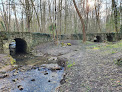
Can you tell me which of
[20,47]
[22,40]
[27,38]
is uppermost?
[27,38]

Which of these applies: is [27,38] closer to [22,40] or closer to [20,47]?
[22,40]

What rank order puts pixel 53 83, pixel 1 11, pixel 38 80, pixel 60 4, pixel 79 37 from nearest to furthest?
pixel 53 83
pixel 38 80
pixel 1 11
pixel 60 4
pixel 79 37

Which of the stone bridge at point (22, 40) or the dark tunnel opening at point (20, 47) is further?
the dark tunnel opening at point (20, 47)

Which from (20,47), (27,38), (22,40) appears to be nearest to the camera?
(27,38)

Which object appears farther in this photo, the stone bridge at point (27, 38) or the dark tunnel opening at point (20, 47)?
the dark tunnel opening at point (20, 47)

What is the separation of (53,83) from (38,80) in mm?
1124

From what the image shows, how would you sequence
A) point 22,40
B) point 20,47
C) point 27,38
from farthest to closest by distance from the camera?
point 20,47 → point 22,40 → point 27,38

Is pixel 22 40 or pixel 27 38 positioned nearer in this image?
pixel 27 38

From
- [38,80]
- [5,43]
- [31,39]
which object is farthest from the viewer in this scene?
[31,39]

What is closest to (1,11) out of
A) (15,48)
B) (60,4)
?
(15,48)

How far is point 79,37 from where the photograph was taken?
24641mm

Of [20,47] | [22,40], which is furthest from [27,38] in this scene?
[20,47]

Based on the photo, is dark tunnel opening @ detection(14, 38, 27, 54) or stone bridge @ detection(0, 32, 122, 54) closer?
stone bridge @ detection(0, 32, 122, 54)

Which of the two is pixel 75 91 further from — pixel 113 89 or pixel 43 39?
→ pixel 43 39
